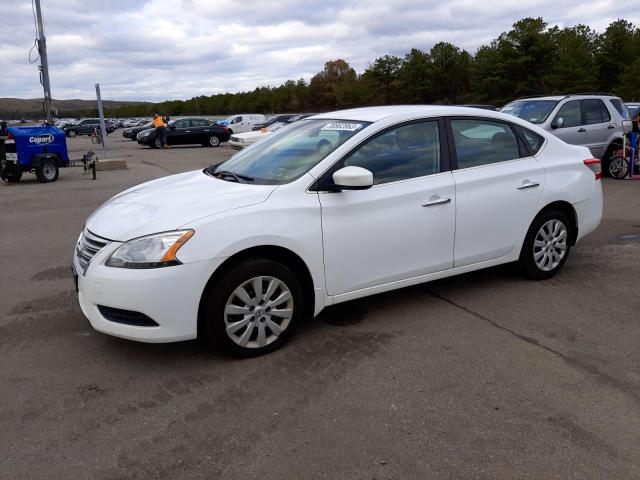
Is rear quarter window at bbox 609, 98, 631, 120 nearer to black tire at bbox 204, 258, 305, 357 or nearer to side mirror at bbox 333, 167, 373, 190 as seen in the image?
side mirror at bbox 333, 167, 373, 190

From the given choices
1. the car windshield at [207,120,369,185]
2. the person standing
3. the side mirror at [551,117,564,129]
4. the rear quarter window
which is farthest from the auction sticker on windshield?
the person standing

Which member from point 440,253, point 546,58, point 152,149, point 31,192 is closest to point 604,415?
point 440,253

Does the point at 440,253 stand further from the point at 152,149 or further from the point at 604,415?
the point at 152,149

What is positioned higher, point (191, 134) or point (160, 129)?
point (160, 129)

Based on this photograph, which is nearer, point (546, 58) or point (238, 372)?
point (238, 372)

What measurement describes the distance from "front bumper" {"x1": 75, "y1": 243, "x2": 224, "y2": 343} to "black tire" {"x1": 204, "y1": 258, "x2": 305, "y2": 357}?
84 mm

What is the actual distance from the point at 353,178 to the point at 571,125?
31.0 ft

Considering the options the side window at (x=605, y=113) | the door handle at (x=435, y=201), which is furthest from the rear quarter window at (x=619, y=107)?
the door handle at (x=435, y=201)

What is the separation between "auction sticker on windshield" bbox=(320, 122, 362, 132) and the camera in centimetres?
435

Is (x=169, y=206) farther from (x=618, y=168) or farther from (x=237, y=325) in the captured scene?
→ (x=618, y=168)

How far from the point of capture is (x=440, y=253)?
14.8 ft

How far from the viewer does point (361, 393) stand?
3367mm

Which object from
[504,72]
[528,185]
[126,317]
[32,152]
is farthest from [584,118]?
[504,72]

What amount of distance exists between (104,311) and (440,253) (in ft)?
8.32
